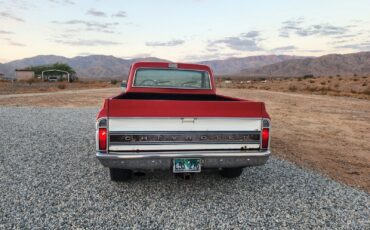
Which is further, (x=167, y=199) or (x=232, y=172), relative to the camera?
(x=232, y=172)

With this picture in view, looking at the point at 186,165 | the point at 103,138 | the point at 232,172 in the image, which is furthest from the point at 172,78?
the point at 103,138

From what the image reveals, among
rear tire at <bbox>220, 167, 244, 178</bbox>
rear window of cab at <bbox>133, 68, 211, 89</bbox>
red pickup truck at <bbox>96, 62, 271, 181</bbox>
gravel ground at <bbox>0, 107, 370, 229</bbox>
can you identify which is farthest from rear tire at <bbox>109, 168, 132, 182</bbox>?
rear window of cab at <bbox>133, 68, 211, 89</bbox>

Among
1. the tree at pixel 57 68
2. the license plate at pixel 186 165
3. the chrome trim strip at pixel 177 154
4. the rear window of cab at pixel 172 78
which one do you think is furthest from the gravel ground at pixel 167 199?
the tree at pixel 57 68

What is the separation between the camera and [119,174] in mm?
5473

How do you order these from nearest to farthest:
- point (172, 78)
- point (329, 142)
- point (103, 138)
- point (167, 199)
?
point (103, 138), point (167, 199), point (172, 78), point (329, 142)

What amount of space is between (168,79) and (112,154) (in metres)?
3.16

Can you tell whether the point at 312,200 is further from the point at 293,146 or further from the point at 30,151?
the point at 30,151

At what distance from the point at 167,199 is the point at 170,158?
754 mm

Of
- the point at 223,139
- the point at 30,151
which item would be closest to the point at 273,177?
the point at 223,139

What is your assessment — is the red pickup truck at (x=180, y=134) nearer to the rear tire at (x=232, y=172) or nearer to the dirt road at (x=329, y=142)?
the rear tire at (x=232, y=172)

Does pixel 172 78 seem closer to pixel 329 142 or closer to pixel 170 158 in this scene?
pixel 170 158

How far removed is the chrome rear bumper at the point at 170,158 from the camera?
4.59m

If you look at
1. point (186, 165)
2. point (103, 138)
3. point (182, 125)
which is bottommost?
point (186, 165)

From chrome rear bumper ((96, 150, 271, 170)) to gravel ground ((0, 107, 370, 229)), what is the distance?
1.88 ft
